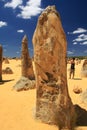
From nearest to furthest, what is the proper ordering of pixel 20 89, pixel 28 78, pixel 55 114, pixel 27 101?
pixel 55 114 → pixel 27 101 → pixel 20 89 → pixel 28 78

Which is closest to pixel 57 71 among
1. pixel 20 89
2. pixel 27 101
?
pixel 27 101

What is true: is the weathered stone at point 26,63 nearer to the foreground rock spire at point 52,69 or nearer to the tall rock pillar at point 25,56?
the tall rock pillar at point 25,56

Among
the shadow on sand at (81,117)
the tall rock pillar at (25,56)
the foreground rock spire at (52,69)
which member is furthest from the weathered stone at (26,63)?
the foreground rock spire at (52,69)

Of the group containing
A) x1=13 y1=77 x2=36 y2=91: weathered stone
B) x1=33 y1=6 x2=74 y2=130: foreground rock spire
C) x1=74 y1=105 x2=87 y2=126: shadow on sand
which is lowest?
x1=74 y1=105 x2=87 y2=126: shadow on sand

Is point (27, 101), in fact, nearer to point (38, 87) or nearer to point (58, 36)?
point (38, 87)

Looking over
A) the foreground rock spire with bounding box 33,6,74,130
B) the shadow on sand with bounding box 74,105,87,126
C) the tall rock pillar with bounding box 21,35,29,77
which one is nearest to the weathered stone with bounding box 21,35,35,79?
the tall rock pillar with bounding box 21,35,29,77

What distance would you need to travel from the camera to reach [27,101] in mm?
12586

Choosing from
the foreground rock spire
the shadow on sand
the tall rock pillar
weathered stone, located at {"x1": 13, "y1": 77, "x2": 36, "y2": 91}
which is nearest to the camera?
the foreground rock spire

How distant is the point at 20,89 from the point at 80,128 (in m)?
7.68

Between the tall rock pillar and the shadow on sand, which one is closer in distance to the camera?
the shadow on sand

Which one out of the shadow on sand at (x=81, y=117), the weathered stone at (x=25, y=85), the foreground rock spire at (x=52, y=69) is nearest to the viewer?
the foreground rock spire at (x=52, y=69)

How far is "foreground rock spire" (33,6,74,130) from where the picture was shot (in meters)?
Answer: 8.78

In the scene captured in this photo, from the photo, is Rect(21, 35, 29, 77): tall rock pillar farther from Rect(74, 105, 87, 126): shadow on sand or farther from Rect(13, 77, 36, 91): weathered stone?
Rect(74, 105, 87, 126): shadow on sand

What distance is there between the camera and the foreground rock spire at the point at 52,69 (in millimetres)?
8781
